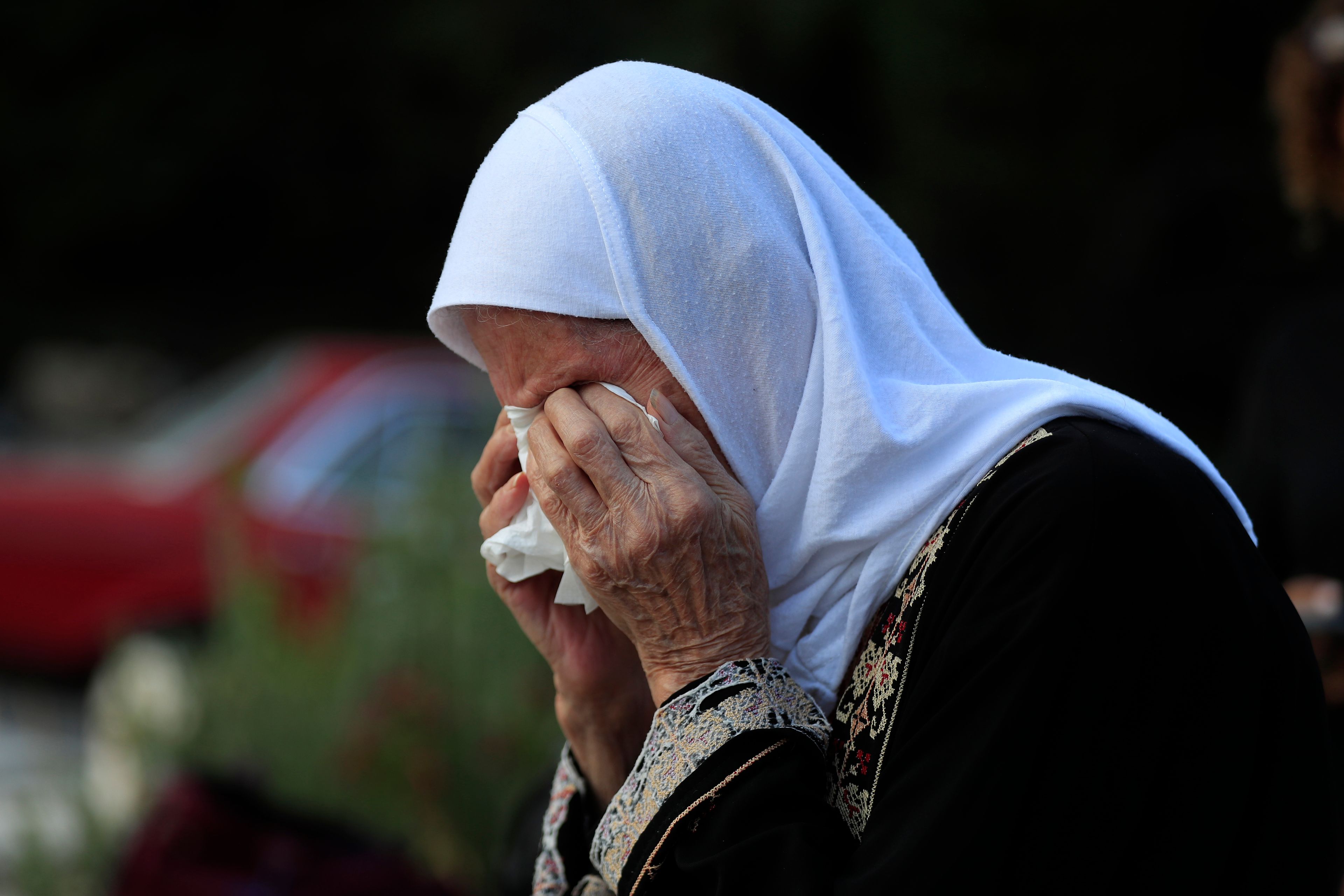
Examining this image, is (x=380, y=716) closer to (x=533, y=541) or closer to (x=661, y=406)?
(x=533, y=541)

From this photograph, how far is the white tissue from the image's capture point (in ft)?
5.04

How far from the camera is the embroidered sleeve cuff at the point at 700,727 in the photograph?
1.32 metres

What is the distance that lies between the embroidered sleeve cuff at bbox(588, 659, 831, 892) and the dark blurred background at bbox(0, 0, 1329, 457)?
2027 mm

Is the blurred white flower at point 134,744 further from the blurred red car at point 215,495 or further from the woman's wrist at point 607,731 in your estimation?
the woman's wrist at point 607,731

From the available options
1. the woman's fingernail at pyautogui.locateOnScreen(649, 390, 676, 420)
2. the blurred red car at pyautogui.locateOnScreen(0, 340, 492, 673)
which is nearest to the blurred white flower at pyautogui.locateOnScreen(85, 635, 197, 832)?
the blurred red car at pyautogui.locateOnScreen(0, 340, 492, 673)

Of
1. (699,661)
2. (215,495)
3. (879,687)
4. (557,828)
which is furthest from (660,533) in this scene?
(215,495)

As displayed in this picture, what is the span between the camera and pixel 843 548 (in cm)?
140

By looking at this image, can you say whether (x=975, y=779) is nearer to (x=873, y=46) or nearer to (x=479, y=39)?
(x=873, y=46)

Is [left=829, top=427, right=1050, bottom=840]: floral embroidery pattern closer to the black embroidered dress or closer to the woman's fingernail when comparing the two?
the black embroidered dress

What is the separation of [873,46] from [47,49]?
7.46 meters

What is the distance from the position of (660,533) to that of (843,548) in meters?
0.22

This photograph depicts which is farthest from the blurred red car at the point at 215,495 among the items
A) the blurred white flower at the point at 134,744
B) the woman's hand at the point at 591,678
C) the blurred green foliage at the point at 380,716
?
the woman's hand at the point at 591,678

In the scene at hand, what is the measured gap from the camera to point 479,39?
28.1 ft

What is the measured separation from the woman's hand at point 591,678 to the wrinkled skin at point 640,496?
0.20 m
